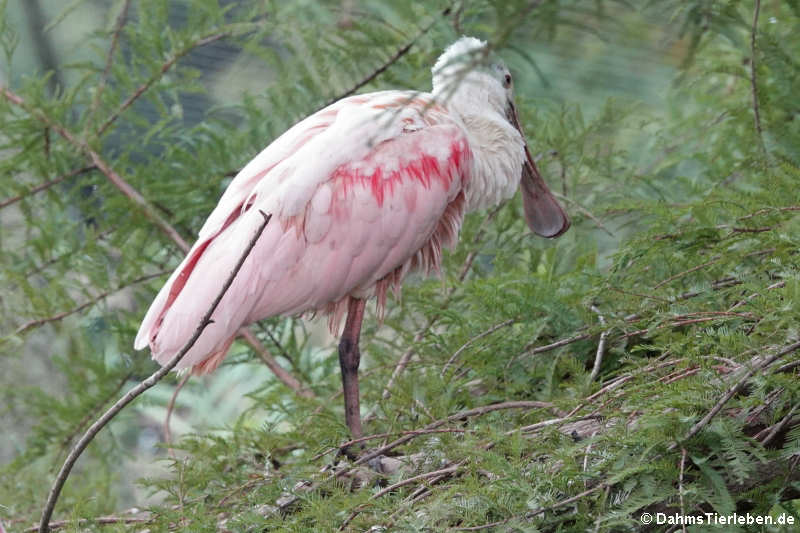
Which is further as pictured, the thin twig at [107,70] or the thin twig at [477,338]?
the thin twig at [107,70]

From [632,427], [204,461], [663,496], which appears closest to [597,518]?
[663,496]

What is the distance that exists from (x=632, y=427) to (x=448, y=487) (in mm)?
576

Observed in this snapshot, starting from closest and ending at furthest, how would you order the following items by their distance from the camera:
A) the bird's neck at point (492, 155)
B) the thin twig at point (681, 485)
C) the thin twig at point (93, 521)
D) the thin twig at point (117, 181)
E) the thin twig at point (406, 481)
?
1. the thin twig at point (681, 485)
2. the thin twig at point (406, 481)
3. the thin twig at point (93, 521)
4. the bird's neck at point (492, 155)
5. the thin twig at point (117, 181)

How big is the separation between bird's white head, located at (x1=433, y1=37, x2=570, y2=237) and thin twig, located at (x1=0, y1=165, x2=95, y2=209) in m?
2.29

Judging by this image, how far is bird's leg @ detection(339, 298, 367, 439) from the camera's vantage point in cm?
436

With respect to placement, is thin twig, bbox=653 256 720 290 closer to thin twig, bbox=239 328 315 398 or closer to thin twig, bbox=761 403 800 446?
thin twig, bbox=761 403 800 446

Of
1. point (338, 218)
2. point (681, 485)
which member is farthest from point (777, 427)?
point (338, 218)

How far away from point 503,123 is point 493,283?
31.8 inches

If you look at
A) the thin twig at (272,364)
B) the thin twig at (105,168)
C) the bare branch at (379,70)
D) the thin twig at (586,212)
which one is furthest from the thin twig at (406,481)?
the thin twig at (105,168)

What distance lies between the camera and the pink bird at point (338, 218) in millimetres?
3979

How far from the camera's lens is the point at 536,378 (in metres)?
4.34

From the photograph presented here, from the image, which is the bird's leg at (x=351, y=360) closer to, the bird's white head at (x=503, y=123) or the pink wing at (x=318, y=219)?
the pink wing at (x=318, y=219)

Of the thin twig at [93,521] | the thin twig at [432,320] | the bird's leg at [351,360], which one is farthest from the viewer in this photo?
the thin twig at [432,320]

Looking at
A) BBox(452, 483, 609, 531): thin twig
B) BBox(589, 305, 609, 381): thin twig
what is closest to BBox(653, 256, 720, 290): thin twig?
BBox(589, 305, 609, 381): thin twig
